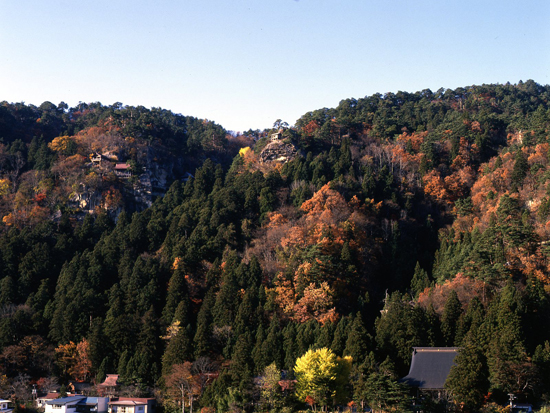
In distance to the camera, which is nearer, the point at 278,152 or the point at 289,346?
the point at 289,346

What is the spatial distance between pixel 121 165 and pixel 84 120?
61.2ft

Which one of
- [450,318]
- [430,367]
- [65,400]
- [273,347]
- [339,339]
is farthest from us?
[450,318]

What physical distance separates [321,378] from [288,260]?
16.8m

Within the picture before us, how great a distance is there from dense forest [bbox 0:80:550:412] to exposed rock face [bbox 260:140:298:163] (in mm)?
845

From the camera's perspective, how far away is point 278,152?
66.1 meters

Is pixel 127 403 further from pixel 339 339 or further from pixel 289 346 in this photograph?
pixel 339 339

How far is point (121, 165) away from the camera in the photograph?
A: 68.4 meters

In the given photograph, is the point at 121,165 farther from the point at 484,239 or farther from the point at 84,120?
the point at 484,239

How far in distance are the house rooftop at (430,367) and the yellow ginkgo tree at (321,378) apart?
3.61 metres

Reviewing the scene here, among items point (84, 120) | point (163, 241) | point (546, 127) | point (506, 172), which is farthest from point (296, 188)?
point (84, 120)

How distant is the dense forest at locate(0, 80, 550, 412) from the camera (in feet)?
124

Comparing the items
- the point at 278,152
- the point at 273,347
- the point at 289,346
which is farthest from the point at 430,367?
the point at 278,152

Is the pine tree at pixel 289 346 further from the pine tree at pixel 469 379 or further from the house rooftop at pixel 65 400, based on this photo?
the house rooftop at pixel 65 400

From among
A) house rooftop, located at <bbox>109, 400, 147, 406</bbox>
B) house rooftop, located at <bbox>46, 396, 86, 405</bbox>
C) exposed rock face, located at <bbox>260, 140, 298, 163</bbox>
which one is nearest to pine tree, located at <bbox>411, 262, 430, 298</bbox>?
exposed rock face, located at <bbox>260, 140, 298, 163</bbox>
